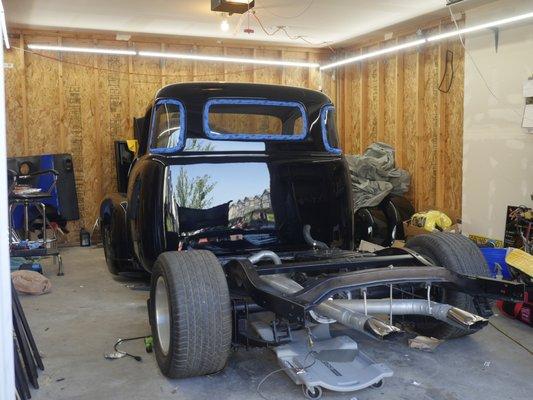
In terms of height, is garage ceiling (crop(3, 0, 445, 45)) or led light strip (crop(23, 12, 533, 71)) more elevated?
garage ceiling (crop(3, 0, 445, 45))

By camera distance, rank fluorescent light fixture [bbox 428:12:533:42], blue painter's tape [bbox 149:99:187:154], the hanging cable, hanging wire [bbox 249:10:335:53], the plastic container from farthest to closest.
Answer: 1. hanging wire [bbox 249:10:335:53]
2. the hanging cable
3. fluorescent light fixture [bbox 428:12:533:42]
4. the plastic container
5. blue painter's tape [bbox 149:99:187:154]

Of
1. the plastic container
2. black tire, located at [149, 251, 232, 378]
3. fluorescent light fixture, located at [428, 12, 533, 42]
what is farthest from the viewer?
fluorescent light fixture, located at [428, 12, 533, 42]

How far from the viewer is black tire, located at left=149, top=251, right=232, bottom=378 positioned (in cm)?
287

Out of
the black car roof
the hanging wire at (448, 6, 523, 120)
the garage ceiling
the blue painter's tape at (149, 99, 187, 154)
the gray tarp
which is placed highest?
the garage ceiling

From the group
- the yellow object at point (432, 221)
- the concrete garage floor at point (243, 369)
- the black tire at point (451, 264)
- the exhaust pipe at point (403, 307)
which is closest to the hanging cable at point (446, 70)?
the yellow object at point (432, 221)

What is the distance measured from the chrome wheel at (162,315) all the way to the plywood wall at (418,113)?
5108 mm

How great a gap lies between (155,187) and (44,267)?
3446 millimetres

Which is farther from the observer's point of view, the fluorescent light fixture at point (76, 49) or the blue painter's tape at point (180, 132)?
the fluorescent light fixture at point (76, 49)

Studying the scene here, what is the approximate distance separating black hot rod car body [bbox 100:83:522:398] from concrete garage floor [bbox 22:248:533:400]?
158 millimetres

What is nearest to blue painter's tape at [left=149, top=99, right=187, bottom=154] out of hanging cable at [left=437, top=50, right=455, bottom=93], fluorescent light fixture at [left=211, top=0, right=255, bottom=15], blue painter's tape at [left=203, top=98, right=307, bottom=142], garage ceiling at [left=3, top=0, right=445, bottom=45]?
blue painter's tape at [left=203, top=98, right=307, bottom=142]

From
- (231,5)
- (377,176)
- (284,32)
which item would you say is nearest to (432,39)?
(377,176)

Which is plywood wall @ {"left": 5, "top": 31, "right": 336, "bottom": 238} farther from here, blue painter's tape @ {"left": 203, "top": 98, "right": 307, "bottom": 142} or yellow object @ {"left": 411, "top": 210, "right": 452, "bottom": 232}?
blue painter's tape @ {"left": 203, "top": 98, "right": 307, "bottom": 142}

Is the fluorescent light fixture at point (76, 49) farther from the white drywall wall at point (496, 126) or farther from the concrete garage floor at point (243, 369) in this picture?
the white drywall wall at point (496, 126)

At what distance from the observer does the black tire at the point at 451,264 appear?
347 cm
